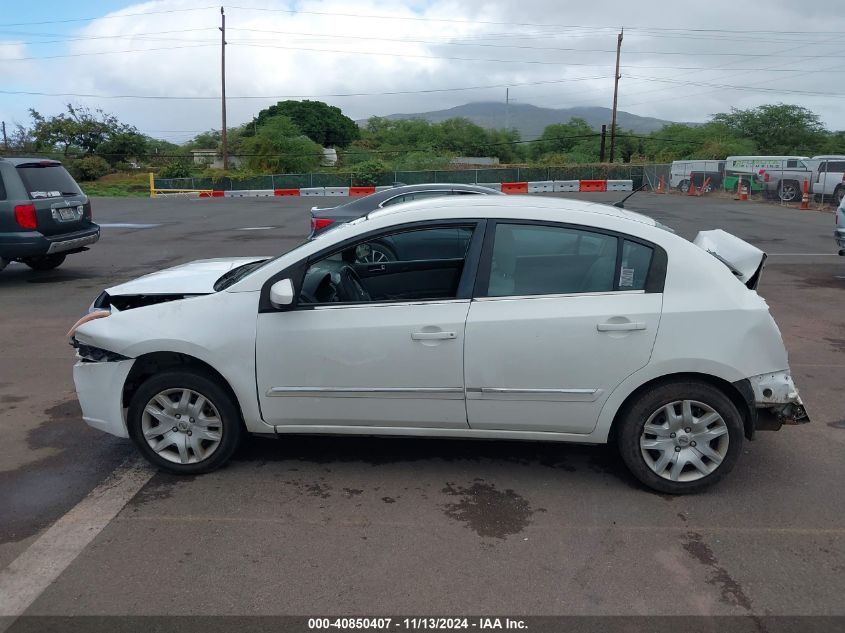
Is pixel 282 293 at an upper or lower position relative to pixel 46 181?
lower

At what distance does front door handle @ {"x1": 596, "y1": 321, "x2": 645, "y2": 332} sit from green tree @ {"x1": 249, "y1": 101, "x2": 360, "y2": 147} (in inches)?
3215

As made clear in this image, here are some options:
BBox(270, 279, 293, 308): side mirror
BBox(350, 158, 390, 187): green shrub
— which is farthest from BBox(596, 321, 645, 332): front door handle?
BBox(350, 158, 390, 187): green shrub

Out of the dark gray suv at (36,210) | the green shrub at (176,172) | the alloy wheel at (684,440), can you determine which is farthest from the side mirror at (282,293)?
the green shrub at (176,172)

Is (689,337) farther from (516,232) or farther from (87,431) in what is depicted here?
(87,431)

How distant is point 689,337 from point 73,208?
10.6 meters

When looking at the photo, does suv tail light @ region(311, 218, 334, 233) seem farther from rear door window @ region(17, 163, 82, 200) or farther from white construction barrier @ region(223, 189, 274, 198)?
white construction barrier @ region(223, 189, 274, 198)

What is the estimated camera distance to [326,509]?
4.09 m

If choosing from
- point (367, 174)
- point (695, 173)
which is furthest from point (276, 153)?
point (695, 173)

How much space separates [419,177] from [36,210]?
3882 cm

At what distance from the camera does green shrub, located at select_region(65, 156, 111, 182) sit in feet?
190

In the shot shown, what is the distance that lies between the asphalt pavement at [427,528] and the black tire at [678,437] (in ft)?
0.37

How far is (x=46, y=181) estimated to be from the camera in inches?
446

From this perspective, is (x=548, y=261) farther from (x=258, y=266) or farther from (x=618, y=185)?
(x=618, y=185)

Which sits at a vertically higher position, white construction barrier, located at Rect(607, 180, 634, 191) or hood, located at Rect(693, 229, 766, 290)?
hood, located at Rect(693, 229, 766, 290)
